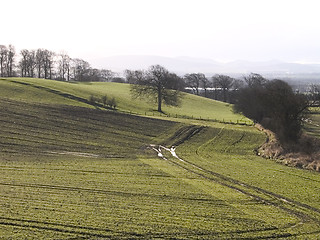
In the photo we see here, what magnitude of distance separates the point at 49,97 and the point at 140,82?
22.7m

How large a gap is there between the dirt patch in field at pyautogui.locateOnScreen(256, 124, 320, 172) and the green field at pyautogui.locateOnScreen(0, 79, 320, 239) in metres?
1.98

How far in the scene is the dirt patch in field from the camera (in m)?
45.9

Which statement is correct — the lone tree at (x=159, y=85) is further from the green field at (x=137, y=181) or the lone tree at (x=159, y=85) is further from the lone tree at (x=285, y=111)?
the lone tree at (x=285, y=111)

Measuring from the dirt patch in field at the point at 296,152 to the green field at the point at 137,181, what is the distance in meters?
1.98

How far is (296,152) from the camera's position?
50.5 meters

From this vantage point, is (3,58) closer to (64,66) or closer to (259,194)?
(64,66)

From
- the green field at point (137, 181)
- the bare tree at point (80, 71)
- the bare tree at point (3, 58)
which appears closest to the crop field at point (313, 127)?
the green field at point (137, 181)

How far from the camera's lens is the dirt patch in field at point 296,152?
45.9 meters

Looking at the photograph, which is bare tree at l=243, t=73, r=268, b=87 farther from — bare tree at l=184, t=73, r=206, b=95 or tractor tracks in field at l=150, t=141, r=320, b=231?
tractor tracks in field at l=150, t=141, r=320, b=231

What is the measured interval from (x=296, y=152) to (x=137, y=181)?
86.2ft

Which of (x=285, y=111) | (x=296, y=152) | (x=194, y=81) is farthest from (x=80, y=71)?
(x=296, y=152)

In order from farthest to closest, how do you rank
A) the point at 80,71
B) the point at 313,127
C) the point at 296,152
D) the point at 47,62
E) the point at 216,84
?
the point at 80,71, the point at 216,84, the point at 47,62, the point at 313,127, the point at 296,152

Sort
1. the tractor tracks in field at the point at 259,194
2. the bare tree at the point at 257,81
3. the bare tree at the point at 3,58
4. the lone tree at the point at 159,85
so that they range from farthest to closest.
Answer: the bare tree at the point at 3,58
the bare tree at the point at 257,81
the lone tree at the point at 159,85
the tractor tracks in field at the point at 259,194

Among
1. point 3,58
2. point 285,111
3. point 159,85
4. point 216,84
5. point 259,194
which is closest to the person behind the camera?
point 259,194
